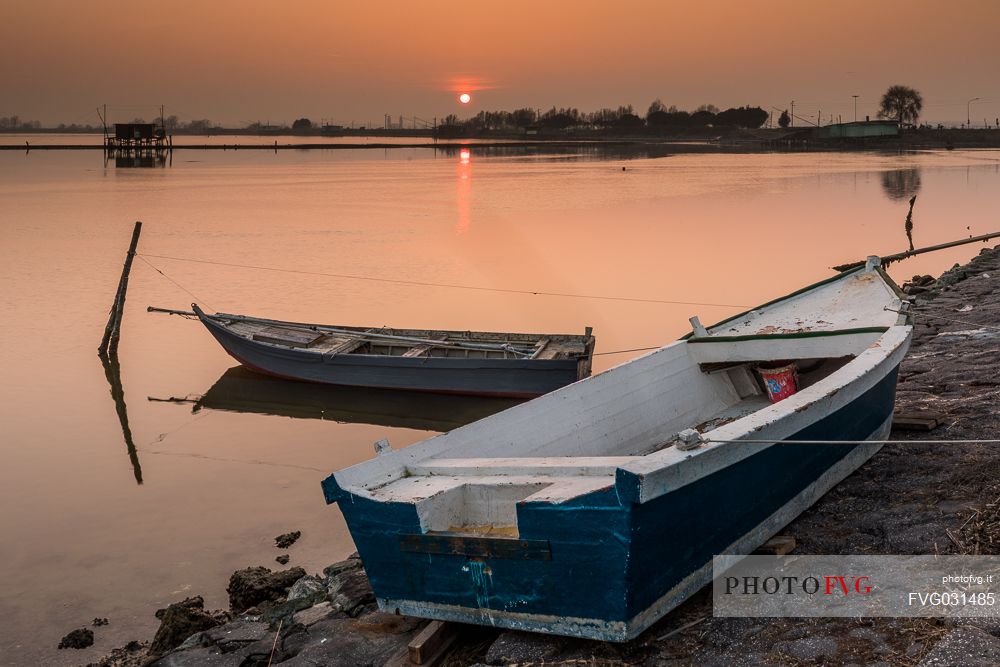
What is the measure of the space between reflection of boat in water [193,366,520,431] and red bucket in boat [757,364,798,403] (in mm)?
6447

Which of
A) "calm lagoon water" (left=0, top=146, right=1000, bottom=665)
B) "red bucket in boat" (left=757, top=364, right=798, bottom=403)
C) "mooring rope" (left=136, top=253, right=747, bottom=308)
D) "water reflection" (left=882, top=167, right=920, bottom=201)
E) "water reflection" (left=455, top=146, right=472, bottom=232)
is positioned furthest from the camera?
"water reflection" (left=882, top=167, right=920, bottom=201)

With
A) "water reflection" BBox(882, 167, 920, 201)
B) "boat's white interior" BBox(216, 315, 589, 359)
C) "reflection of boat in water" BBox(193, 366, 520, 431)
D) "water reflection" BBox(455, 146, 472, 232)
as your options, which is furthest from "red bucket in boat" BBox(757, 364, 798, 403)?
"water reflection" BBox(882, 167, 920, 201)

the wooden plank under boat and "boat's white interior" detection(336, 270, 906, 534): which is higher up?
"boat's white interior" detection(336, 270, 906, 534)

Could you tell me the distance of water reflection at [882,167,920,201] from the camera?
2240 inches

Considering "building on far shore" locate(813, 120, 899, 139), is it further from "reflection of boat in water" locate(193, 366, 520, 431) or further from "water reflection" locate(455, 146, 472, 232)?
"reflection of boat in water" locate(193, 366, 520, 431)

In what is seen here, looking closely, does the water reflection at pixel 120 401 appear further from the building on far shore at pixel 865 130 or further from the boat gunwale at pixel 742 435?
the building on far shore at pixel 865 130

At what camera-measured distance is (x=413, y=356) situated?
15.8 meters

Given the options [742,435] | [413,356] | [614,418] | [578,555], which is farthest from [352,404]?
[578,555]

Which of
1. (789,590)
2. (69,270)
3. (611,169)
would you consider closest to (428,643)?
(789,590)

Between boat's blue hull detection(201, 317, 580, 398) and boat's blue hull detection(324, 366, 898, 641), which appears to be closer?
boat's blue hull detection(324, 366, 898, 641)

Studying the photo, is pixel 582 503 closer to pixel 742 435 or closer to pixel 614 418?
pixel 742 435

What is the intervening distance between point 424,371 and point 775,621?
10164 mm

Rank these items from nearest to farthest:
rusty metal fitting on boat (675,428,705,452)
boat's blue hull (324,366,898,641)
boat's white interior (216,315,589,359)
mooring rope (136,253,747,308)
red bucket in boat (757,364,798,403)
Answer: boat's blue hull (324,366,898,641)
rusty metal fitting on boat (675,428,705,452)
red bucket in boat (757,364,798,403)
boat's white interior (216,315,589,359)
mooring rope (136,253,747,308)

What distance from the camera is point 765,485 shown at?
6.79 metres
